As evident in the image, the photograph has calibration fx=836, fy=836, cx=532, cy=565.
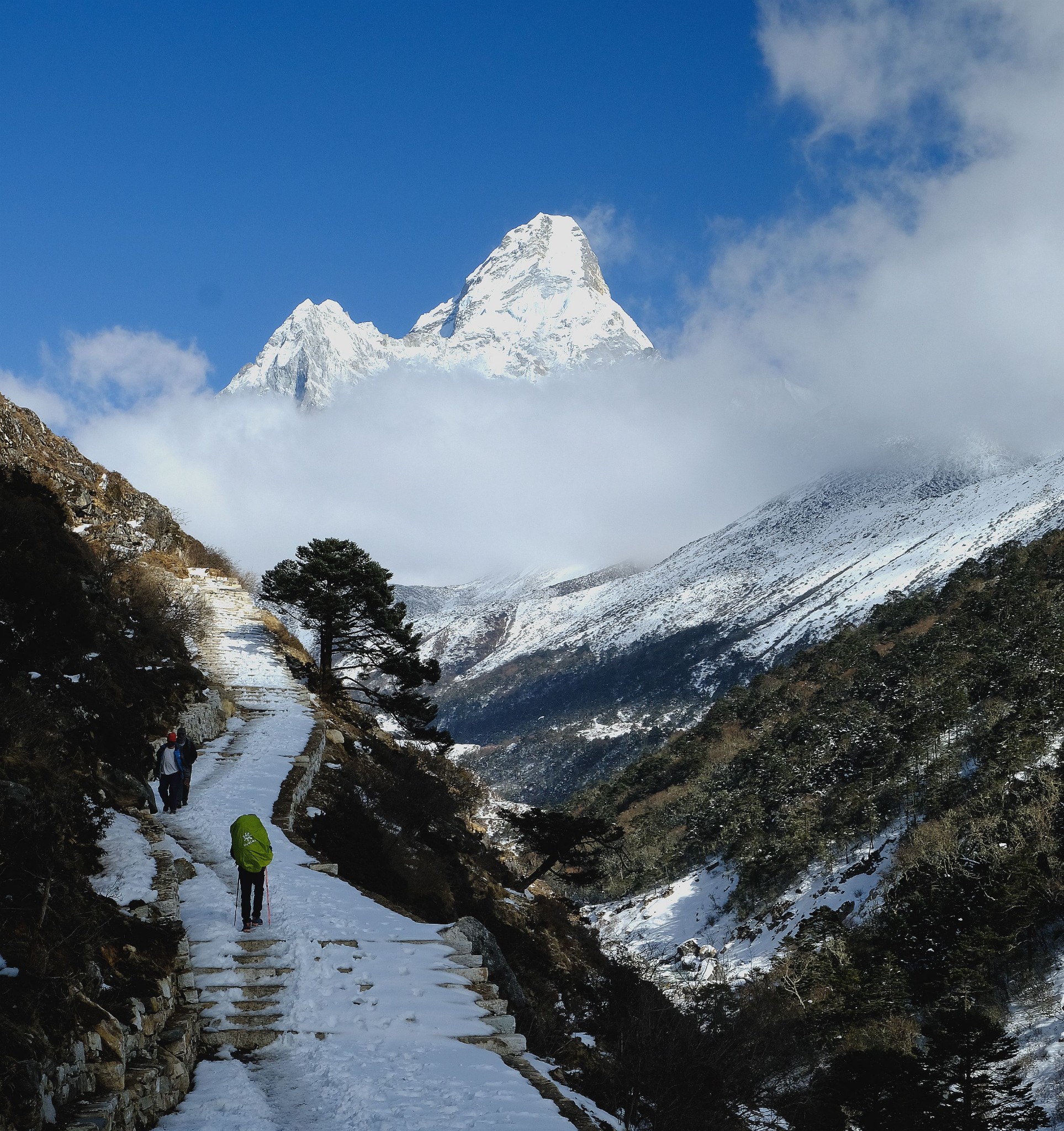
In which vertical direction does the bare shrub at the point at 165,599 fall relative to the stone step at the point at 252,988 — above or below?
above

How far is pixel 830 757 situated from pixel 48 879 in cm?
7525

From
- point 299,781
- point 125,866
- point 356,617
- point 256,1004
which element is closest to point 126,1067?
point 256,1004

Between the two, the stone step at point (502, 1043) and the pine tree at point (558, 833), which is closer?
the stone step at point (502, 1043)

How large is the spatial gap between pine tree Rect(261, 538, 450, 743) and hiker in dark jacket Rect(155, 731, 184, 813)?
1595 cm

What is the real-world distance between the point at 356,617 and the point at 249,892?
2268cm

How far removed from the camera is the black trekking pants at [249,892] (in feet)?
35.5

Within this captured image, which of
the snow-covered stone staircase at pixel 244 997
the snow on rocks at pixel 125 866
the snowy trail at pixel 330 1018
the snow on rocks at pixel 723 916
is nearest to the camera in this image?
the snowy trail at pixel 330 1018

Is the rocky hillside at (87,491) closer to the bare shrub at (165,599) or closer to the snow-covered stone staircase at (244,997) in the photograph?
the bare shrub at (165,599)

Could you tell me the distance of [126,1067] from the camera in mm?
6699

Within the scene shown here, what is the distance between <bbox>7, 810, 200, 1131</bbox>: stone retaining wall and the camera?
19.1 ft

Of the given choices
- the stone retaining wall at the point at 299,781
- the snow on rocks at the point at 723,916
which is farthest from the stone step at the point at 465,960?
the snow on rocks at the point at 723,916

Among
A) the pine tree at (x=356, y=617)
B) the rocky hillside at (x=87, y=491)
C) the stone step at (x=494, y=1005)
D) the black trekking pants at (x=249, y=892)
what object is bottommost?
the stone step at (x=494, y=1005)

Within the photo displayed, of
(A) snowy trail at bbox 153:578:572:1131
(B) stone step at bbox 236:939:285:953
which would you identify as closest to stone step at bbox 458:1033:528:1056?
(A) snowy trail at bbox 153:578:572:1131

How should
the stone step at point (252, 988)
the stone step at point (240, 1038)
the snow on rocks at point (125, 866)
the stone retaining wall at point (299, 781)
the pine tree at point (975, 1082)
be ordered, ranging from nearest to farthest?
the stone step at point (240, 1038), the stone step at point (252, 988), the snow on rocks at point (125, 866), the stone retaining wall at point (299, 781), the pine tree at point (975, 1082)
